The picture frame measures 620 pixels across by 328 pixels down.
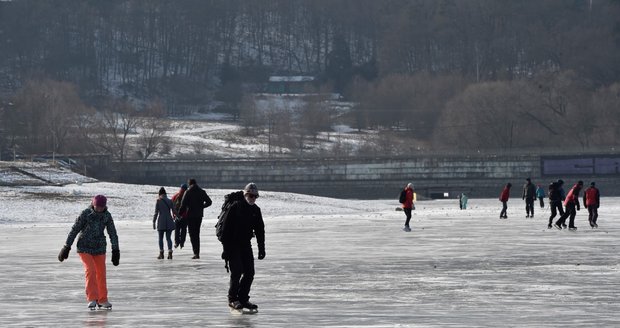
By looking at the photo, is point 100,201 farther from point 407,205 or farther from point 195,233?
point 407,205

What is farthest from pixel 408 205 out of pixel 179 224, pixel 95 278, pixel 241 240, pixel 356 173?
pixel 356 173

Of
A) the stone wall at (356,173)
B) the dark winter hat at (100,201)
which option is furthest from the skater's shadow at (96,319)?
the stone wall at (356,173)

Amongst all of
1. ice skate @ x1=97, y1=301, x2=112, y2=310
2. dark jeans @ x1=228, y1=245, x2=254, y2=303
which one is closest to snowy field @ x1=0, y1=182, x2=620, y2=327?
ice skate @ x1=97, y1=301, x2=112, y2=310

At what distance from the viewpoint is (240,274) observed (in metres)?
23.5

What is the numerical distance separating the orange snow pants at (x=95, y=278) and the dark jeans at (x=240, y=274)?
1987 millimetres

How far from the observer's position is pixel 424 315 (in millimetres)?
22594

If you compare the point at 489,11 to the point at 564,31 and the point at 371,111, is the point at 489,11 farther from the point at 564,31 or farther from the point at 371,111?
the point at 371,111

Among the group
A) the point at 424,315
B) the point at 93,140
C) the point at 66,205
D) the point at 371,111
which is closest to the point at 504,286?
the point at 424,315

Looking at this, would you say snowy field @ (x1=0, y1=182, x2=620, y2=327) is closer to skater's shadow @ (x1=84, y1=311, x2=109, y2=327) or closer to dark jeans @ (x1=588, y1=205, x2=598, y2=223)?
skater's shadow @ (x1=84, y1=311, x2=109, y2=327)

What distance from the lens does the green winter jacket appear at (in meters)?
24.3

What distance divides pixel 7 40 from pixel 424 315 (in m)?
173

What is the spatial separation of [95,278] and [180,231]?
47.9ft

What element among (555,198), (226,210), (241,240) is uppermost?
(226,210)

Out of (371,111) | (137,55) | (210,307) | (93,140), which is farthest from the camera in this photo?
(137,55)
